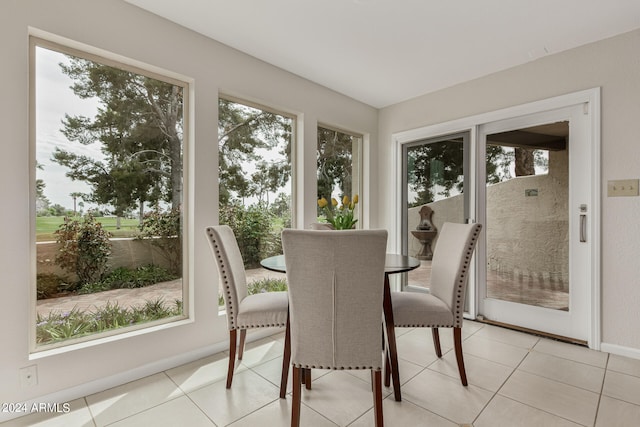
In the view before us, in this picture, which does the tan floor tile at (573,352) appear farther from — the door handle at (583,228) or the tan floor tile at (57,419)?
the tan floor tile at (57,419)

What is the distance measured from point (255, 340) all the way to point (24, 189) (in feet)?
6.31

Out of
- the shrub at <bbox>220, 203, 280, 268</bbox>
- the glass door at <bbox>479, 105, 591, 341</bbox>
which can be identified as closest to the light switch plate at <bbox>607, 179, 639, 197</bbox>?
the glass door at <bbox>479, 105, 591, 341</bbox>

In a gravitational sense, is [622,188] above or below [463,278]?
above

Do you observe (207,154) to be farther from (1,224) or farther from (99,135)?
(1,224)

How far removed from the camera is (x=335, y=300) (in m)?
1.43

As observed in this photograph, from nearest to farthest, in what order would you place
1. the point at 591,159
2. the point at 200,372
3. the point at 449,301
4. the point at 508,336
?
the point at 449,301 < the point at 200,372 < the point at 591,159 < the point at 508,336

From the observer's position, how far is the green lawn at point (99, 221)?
6.05ft

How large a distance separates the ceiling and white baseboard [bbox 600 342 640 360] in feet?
7.94

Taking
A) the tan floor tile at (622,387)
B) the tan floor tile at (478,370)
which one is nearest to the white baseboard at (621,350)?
the tan floor tile at (622,387)

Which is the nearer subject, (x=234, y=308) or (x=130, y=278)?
(x=234, y=308)

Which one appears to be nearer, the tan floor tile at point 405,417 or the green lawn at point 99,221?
the tan floor tile at point 405,417

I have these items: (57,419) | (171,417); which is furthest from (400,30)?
(57,419)

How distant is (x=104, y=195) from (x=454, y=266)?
2391mm

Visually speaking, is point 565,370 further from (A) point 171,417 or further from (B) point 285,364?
(A) point 171,417
